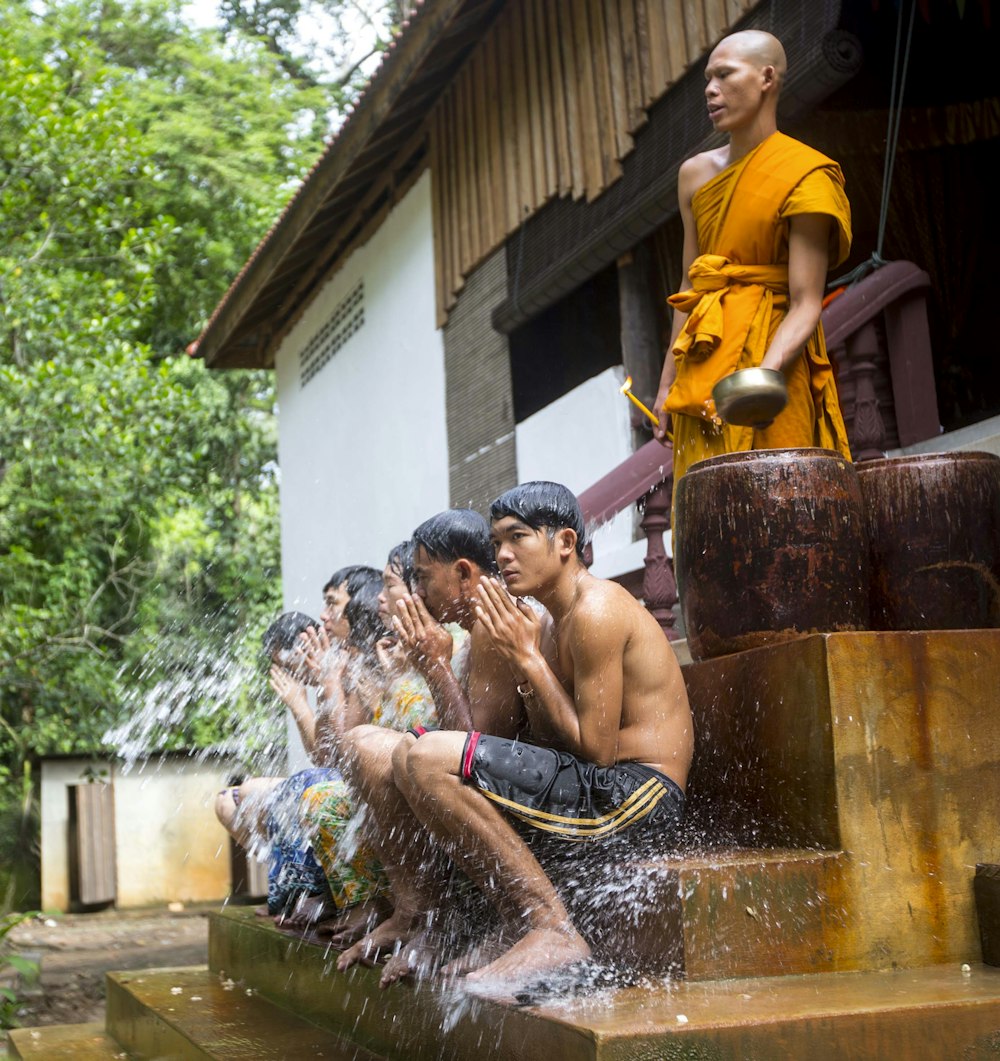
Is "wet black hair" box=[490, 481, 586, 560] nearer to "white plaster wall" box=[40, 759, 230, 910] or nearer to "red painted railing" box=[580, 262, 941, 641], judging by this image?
"red painted railing" box=[580, 262, 941, 641]

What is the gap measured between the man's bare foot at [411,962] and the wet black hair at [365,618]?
170 cm

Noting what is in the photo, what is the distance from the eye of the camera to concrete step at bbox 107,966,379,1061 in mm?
3729

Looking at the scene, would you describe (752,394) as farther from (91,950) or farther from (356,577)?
(91,950)

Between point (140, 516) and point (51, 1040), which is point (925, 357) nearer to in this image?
point (51, 1040)

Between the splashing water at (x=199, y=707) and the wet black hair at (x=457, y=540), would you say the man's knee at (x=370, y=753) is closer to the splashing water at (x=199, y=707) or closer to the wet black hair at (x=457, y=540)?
the wet black hair at (x=457, y=540)

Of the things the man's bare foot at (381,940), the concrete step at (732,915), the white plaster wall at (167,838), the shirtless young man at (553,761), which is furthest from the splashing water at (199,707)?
the concrete step at (732,915)

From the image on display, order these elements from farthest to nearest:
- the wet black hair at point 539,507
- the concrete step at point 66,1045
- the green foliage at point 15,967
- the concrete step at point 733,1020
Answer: the green foliage at point 15,967
the concrete step at point 66,1045
the wet black hair at point 539,507
the concrete step at point 733,1020

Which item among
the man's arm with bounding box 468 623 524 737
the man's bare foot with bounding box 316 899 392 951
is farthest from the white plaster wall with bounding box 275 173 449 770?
the man's arm with bounding box 468 623 524 737

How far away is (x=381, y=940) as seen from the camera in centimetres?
366

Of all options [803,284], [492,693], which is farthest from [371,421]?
[492,693]

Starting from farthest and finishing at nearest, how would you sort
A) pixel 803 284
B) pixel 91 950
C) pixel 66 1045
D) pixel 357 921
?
pixel 91 950 < pixel 66 1045 < pixel 357 921 < pixel 803 284

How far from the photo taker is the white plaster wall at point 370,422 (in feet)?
34.9

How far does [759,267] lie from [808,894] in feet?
6.48

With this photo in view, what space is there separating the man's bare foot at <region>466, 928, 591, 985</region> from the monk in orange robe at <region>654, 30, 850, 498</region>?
162cm
